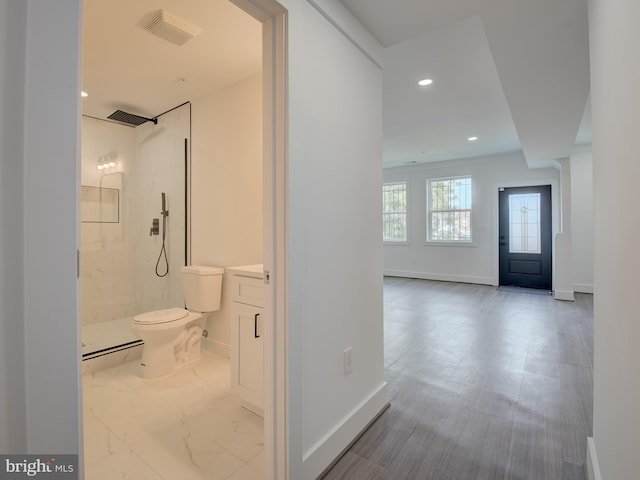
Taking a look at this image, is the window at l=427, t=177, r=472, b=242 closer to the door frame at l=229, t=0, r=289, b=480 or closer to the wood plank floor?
the wood plank floor

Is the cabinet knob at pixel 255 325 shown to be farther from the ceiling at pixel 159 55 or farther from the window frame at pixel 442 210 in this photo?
the window frame at pixel 442 210

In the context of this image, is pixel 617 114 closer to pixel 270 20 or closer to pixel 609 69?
pixel 609 69

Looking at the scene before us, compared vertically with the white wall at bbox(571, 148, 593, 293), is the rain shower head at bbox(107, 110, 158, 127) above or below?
above

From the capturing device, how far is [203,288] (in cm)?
284

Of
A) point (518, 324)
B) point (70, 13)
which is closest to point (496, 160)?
point (518, 324)

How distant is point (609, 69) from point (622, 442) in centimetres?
116

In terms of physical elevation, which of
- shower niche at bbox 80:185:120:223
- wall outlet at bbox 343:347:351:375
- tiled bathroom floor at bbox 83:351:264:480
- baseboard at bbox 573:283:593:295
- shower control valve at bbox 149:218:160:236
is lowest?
tiled bathroom floor at bbox 83:351:264:480

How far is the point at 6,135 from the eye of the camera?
1.96 feet

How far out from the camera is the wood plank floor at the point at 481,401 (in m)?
1.56

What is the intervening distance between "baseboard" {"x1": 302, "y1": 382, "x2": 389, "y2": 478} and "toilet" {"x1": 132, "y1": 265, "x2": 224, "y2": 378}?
1.59 metres

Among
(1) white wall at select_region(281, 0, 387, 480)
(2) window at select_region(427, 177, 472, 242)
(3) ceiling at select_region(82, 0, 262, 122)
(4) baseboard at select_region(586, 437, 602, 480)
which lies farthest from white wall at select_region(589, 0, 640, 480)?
(2) window at select_region(427, 177, 472, 242)

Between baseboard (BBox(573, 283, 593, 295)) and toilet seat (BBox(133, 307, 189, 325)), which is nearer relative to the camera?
toilet seat (BBox(133, 307, 189, 325))

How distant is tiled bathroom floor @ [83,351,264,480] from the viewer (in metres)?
1.55

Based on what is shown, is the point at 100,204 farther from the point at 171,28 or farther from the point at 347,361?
the point at 347,361
